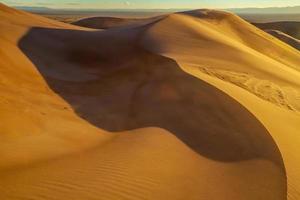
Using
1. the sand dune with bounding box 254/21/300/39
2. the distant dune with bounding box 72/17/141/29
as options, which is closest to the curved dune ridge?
the distant dune with bounding box 72/17/141/29

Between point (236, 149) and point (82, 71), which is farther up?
point (236, 149)

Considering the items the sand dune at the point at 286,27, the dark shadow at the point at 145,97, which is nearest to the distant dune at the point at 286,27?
the sand dune at the point at 286,27

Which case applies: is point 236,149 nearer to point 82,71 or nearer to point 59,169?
point 59,169

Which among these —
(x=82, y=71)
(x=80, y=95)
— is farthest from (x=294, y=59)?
(x=80, y=95)

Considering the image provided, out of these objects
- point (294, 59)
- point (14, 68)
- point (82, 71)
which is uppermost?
point (14, 68)

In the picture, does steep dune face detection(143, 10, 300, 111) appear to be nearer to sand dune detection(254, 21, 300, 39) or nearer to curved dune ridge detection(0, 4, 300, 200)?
curved dune ridge detection(0, 4, 300, 200)

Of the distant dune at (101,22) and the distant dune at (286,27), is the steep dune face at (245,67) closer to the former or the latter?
the distant dune at (101,22)

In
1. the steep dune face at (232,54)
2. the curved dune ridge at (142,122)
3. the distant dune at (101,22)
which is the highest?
the curved dune ridge at (142,122)
